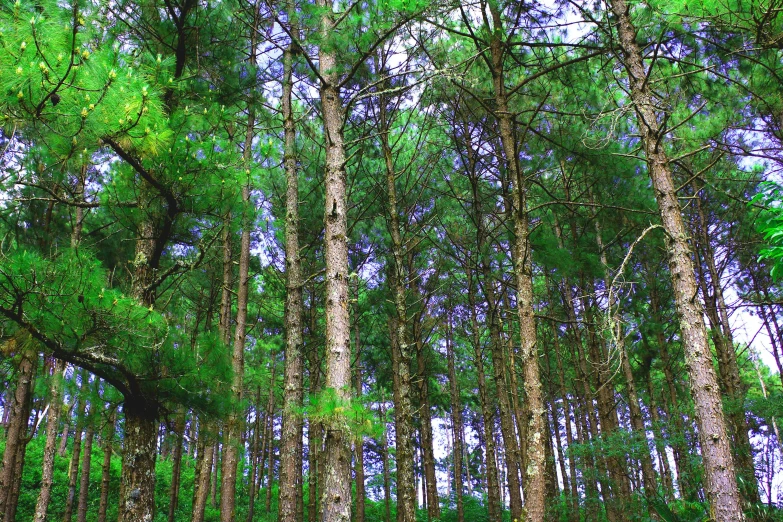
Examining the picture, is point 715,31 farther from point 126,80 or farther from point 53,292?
point 53,292

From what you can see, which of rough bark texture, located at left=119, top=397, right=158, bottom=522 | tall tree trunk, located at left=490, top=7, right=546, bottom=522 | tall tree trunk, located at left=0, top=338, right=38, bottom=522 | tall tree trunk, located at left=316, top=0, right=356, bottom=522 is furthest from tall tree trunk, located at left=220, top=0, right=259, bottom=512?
tall tree trunk, located at left=490, top=7, right=546, bottom=522

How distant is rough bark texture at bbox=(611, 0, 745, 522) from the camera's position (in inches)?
164

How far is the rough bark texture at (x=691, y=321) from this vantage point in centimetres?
417

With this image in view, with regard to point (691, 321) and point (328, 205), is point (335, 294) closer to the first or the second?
point (328, 205)

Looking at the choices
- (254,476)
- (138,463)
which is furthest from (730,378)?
(254,476)

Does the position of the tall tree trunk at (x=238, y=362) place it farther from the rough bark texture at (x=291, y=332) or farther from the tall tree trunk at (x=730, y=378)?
the tall tree trunk at (x=730, y=378)

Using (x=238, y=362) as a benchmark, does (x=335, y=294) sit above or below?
below

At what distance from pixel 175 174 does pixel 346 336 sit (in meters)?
2.41

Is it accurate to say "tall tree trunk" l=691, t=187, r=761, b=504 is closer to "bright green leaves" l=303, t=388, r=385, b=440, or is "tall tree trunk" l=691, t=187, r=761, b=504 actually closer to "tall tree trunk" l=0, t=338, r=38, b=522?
"bright green leaves" l=303, t=388, r=385, b=440

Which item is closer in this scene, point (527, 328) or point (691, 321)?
point (691, 321)

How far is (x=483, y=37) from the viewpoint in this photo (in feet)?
22.5

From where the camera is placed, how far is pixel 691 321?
4629 mm

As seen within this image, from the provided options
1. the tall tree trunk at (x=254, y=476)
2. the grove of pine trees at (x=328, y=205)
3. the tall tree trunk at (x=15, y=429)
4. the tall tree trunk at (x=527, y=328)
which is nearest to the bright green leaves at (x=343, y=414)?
the grove of pine trees at (x=328, y=205)

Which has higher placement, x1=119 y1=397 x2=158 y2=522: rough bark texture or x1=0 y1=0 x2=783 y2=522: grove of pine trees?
x1=0 y1=0 x2=783 y2=522: grove of pine trees
